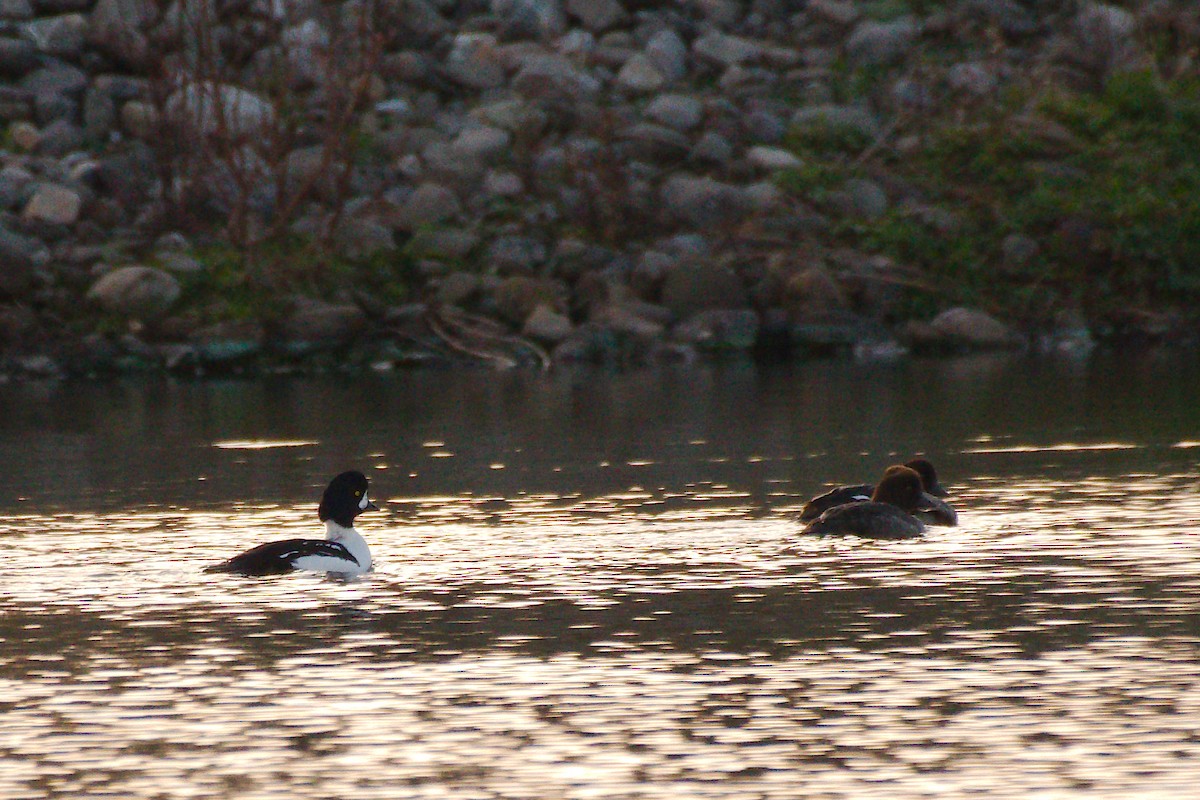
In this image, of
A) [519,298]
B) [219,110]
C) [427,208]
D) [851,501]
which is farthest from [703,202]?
[851,501]

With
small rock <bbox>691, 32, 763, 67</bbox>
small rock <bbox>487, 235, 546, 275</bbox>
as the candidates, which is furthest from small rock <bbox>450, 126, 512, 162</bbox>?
small rock <bbox>691, 32, 763, 67</bbox>

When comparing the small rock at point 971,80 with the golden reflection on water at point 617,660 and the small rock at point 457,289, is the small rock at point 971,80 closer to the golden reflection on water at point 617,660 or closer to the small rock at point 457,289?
the small rock at point 457,289

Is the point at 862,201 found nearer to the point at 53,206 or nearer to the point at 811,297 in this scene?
the point at 811,297

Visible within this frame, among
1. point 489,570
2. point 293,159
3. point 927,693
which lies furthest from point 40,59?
point 927,693

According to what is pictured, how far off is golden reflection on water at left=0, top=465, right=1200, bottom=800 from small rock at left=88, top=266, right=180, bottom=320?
1970 cm

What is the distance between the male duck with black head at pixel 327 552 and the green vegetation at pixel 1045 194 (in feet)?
81.2

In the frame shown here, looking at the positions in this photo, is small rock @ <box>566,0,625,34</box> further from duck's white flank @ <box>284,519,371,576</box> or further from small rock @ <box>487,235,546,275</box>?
duck's white flank @ <box>284,519,371,576</box>

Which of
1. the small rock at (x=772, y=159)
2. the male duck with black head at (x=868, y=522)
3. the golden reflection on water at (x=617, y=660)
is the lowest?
the golden reflection on water at (x=617, y=660)

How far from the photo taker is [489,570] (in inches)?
557

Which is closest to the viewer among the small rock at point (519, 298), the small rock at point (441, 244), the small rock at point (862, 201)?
the small rock at point (519, 298)

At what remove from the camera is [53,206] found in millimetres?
38875

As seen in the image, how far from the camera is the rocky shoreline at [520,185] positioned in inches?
1425

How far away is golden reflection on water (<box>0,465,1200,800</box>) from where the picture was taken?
9188mm

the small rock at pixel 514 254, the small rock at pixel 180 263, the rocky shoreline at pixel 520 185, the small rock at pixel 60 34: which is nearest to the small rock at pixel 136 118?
the rocky shoreline at pixel 520 185
